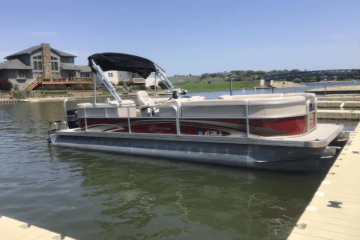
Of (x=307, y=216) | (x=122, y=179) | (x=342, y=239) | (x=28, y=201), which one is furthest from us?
(x=122, y=179)

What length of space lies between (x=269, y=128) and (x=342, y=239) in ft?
13.0

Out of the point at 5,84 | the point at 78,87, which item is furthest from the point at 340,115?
the point at 5,84

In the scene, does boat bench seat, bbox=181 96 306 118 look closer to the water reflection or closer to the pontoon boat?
the pontoon boat

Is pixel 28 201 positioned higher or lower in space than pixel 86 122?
lower

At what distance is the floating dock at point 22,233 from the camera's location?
3.86m

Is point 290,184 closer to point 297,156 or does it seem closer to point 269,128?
point 297,156

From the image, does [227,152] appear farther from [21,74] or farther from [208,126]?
[21,74]

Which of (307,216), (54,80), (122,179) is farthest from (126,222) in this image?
(54,80)

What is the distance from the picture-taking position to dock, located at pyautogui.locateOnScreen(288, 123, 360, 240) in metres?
3.68

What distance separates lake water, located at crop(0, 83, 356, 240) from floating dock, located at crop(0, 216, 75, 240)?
1.01 metres

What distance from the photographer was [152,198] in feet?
21.1

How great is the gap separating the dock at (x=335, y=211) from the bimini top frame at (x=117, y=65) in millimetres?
5553

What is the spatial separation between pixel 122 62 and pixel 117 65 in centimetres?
20

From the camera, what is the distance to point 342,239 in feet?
11.6
